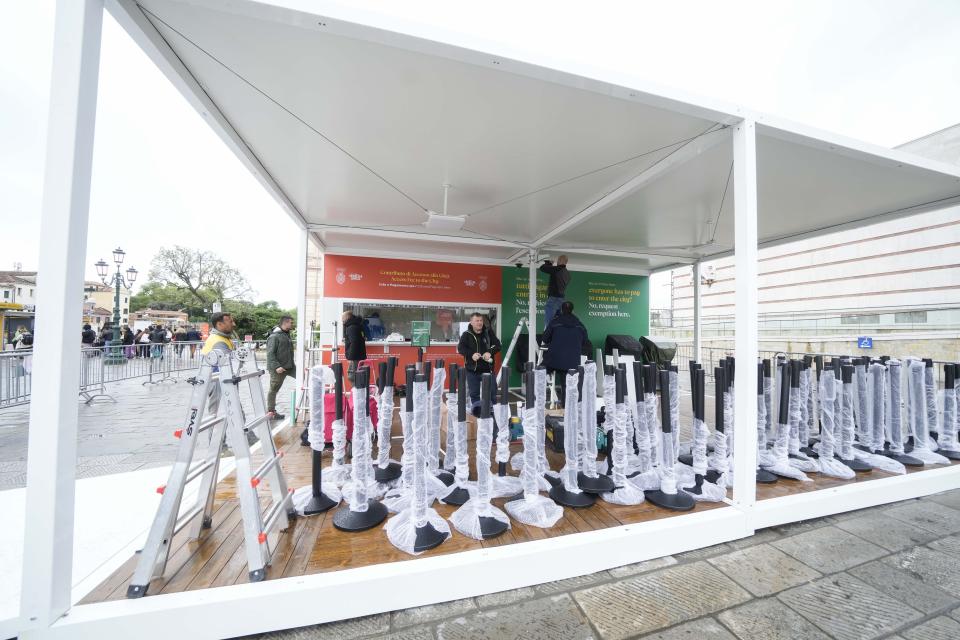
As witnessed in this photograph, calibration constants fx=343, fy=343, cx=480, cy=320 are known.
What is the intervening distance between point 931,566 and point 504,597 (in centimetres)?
252

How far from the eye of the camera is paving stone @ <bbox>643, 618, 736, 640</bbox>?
153 centimetres

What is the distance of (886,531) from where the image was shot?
7.69 feet

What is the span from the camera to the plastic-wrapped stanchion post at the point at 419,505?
1965 millimetres

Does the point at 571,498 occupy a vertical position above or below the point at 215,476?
below

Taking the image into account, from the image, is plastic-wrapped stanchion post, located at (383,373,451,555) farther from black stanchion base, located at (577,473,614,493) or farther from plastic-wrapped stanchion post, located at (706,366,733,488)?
plastic-wrapped stanchion post, located at (706,366,733,488)

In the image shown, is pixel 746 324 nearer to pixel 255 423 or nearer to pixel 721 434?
pixel 721 434

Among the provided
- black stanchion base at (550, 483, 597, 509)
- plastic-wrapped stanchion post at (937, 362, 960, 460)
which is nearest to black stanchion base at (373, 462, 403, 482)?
black stanchion base at (550, 483, 597, 509)

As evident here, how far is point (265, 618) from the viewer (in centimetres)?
154

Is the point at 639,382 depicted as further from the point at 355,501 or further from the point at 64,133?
the point at 64,133

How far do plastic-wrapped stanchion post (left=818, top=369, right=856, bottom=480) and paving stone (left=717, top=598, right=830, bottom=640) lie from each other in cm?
191

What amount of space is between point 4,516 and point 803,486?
19.3 ft

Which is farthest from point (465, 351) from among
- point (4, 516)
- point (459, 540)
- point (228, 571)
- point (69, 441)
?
point (4, 516)

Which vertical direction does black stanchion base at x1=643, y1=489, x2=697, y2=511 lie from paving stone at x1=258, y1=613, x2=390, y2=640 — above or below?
above

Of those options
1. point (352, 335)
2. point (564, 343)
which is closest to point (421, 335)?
point (352, 335)
